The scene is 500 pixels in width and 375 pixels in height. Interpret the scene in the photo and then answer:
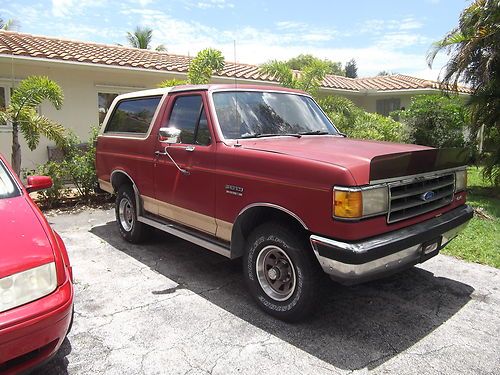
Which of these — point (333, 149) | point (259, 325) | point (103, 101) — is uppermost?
point (103, 101)

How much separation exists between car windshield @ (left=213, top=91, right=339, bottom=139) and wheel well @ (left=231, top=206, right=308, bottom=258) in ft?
2.60

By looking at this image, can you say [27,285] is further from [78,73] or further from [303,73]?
[78,73]

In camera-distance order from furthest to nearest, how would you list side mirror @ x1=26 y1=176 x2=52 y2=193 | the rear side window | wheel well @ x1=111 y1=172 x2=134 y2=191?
1. wheel well @ x1=111 y1=172 x2=134 y2=191
2. the rear side window
3. side mirror @ x1=26 y1=176 x2=52 y2=193

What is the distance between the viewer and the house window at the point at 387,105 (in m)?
18.8

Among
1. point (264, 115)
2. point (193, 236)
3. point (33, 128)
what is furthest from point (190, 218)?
point (33, 128)

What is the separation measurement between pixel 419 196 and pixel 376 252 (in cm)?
82

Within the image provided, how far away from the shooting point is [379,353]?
10.1ft

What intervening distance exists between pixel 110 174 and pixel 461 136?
38.6ft

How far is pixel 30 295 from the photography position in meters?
2.38

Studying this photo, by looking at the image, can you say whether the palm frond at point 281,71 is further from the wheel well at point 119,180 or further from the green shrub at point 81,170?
the wheel well at point 119,180

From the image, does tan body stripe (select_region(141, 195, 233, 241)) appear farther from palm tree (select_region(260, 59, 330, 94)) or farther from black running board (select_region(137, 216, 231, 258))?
palm tree (select_region(260, 59, 330, 94))

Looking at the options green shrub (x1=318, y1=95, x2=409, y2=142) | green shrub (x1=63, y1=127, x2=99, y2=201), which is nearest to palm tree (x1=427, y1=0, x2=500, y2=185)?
green shrub (x1=318, y1=95, x2=409, y2=142)

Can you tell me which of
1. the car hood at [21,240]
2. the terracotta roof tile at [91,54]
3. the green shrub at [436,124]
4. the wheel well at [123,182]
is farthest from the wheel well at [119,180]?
the green shrub at [436,124]

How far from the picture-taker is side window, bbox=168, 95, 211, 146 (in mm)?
4180
